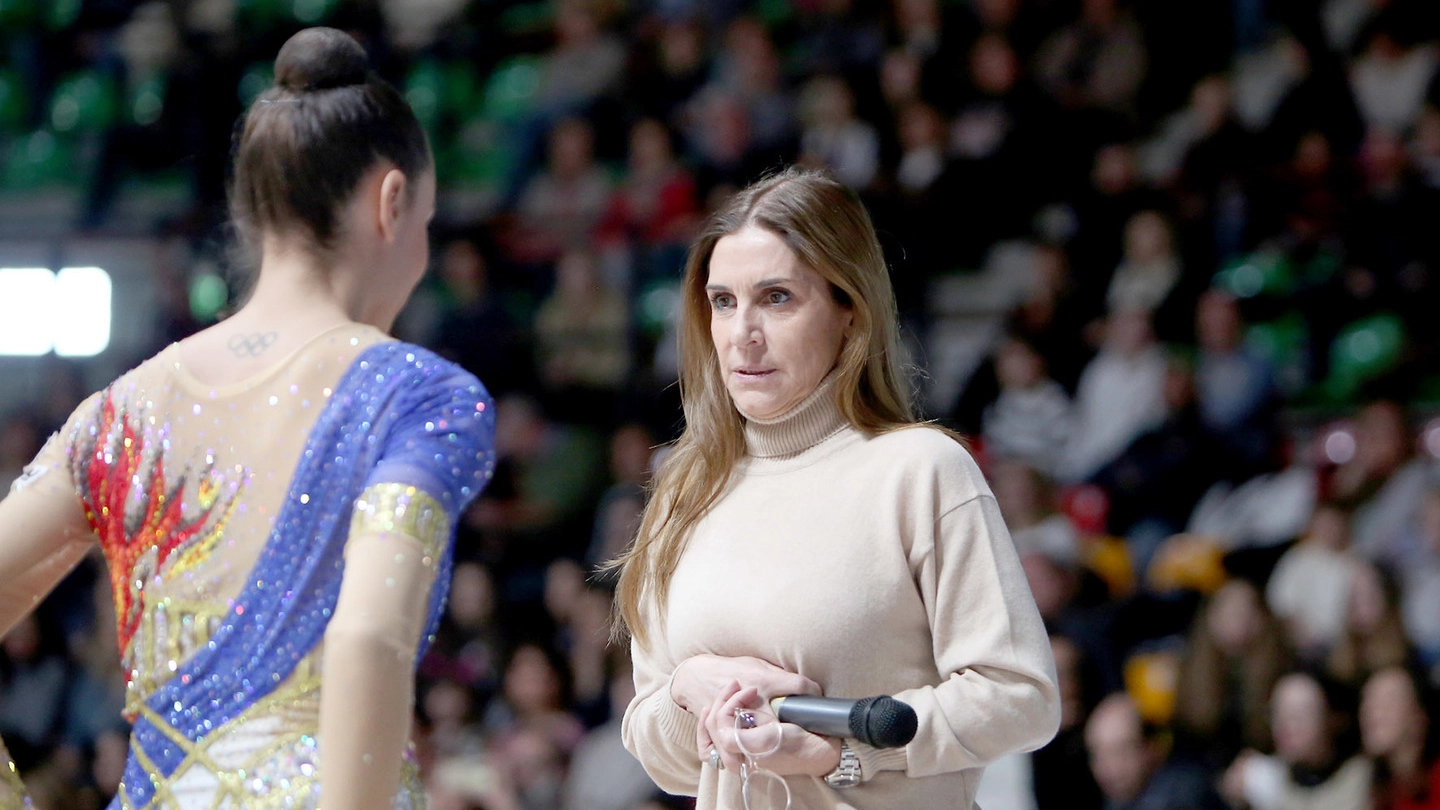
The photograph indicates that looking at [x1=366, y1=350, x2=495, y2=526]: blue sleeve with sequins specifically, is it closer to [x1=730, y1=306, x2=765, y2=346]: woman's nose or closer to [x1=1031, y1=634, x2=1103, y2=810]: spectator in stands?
[x1=730, y1=306, x2=765, y2=346]: woman's nose

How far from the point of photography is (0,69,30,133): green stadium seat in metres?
9.00

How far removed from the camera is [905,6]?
7.91 metres

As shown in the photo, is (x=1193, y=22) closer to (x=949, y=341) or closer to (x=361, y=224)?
(x=949, y=341)

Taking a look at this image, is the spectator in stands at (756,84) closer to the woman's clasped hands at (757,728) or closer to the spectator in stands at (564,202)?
the spectator in stands at (564,202)

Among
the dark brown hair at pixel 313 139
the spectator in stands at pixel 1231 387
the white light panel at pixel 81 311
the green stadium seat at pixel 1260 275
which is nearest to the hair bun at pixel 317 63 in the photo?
the dark brown hair at pixel 313 139

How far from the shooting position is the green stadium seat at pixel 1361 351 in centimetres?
679

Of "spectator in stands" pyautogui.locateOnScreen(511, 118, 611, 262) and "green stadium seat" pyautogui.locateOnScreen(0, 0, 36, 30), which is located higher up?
"green stadium seat" pyautogui.locateOnScreen(0, 0, 36, 30)

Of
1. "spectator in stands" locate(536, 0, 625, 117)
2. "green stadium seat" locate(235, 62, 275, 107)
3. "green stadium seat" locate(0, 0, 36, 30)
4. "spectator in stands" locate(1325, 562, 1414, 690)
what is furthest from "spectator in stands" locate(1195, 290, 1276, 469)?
"green stadium seat" locate(0, 0, 36, 30)

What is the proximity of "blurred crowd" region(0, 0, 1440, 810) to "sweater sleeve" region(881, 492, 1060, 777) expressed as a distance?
3312 millimetres

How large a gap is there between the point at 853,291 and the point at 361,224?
0.74m

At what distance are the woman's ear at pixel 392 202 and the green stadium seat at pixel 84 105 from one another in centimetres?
723

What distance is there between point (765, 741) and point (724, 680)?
0.12 metres

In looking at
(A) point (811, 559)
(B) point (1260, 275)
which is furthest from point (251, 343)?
(B) point (1260, 275)

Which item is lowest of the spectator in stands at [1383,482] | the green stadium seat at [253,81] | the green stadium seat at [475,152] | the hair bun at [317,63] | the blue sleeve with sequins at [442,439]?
the spectator in stands at [1383,482]
